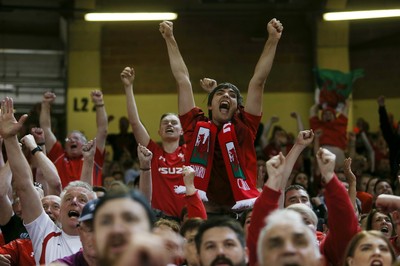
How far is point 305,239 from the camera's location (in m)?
5.07

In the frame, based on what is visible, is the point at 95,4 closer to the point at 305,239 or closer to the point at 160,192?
the point at 160,192

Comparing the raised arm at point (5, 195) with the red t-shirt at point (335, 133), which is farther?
the red t-shirt at point (335, 133)

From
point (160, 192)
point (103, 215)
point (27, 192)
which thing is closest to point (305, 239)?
point (103, 215)

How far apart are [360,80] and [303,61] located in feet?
3.48

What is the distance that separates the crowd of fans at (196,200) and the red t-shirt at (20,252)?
0.01m

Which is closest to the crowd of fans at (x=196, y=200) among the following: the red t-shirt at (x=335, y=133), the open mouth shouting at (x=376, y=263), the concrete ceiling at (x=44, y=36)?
the open mouth shouting at (x=376, y=263)

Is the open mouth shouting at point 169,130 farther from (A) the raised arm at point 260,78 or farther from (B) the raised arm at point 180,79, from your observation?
(A) the raised arm at point 260,78

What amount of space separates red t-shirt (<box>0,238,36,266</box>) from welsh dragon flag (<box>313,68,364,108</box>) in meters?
7.88

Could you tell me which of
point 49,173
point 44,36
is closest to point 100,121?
point 49,173

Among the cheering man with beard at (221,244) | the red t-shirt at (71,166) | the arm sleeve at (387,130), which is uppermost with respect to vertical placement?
the arm sleeve at (387,130)

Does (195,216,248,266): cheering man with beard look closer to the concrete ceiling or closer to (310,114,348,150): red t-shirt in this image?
(310,114,348,150): red t-shirt

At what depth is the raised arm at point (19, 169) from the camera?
24.9ft

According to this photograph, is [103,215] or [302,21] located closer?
[103,215]

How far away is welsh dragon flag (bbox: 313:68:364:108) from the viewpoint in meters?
15.3
